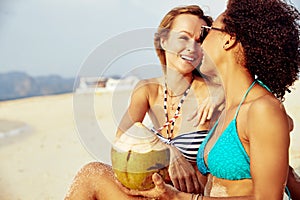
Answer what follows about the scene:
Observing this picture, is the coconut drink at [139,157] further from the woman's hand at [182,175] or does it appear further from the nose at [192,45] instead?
the nose at [192,45]

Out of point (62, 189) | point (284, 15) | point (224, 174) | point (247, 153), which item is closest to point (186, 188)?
point (224, 174)

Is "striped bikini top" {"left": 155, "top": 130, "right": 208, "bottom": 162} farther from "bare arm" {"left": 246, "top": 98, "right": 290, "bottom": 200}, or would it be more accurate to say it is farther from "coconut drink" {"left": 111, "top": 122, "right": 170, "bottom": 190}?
"bare arm" {"left": 246, "top": 98, "right": 290, "bottom": 200}

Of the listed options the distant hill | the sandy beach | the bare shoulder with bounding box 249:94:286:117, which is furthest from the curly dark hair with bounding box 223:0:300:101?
the distant hill

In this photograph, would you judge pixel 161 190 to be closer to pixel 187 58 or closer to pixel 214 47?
pixel 214 47

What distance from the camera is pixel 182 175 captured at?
219 cm

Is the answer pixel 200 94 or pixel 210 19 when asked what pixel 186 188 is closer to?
pixel 200 94

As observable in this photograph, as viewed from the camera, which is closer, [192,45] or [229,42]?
[229,42]

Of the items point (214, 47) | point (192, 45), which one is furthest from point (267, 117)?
point (192, 45)

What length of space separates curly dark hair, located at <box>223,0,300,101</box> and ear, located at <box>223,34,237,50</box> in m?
0.02

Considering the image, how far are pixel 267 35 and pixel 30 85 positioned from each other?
4167 centimetres

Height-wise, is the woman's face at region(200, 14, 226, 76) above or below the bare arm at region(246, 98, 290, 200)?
above

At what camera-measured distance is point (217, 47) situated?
2.03 metres

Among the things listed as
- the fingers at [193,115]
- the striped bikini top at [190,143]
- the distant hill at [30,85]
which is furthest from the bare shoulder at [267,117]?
the distant hill at [30,85]

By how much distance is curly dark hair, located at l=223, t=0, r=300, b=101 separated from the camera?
1883mm
